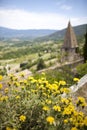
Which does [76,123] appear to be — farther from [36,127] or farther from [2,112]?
[2,112]

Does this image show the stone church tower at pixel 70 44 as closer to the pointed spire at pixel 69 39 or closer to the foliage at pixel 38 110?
the pointed spire at pixel 69 39

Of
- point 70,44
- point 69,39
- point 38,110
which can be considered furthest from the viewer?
point 69,39

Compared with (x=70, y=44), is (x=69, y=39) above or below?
above

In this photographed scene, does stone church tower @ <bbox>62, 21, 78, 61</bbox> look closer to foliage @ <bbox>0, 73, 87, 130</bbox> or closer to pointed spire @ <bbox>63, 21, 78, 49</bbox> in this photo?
pointed spire @ <bbox>63, 21, 78, 49</bbox>

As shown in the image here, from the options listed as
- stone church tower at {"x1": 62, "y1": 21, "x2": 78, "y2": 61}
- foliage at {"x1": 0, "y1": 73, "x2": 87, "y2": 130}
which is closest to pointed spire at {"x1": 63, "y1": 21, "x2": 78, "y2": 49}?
stone church tower at {"x1": 62, "y1": 21, "x2": 78, "y2": 61}

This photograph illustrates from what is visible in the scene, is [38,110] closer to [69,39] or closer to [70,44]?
[70,44]

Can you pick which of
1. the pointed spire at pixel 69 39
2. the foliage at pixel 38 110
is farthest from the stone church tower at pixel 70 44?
the foliage at pixel 38 110

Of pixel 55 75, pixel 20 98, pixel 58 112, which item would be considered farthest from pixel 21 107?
pixel 55 75

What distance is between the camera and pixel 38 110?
15.9 ft

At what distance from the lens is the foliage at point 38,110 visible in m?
4.32

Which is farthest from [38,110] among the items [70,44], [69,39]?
[69,39]

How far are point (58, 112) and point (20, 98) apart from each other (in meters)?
1.05

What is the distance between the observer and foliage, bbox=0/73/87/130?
432cm

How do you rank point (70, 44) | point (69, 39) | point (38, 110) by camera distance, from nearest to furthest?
point (38, 110) < point (70, 44) < point (69, 39)
